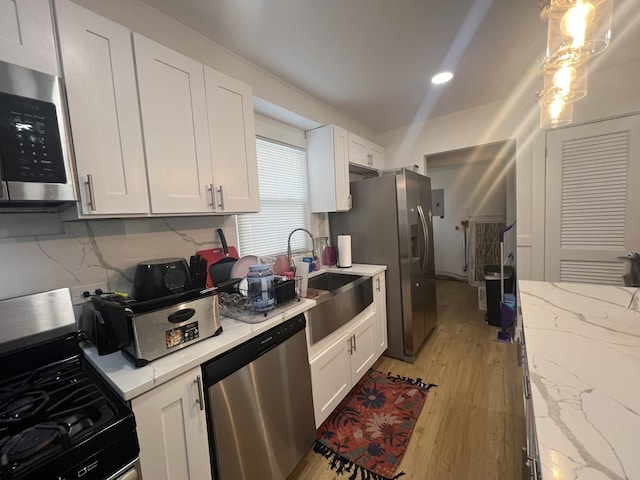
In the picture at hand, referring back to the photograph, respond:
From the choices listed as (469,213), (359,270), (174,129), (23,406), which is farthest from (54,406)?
(469,213)

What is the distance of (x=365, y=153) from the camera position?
115 inches

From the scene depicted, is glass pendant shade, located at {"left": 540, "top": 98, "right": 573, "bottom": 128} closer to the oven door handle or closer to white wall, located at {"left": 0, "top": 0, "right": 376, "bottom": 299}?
white wall, located at {"left": 0, "top": 0, "right": 376, "bottom": 299}

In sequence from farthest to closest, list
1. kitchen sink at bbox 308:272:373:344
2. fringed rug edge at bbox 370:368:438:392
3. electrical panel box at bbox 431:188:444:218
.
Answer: electrical panel box at bbox 431:188:444:218, fringed rug edge at bbox 370:368:438:392, kitchen sink at bbox 308:272:373:344

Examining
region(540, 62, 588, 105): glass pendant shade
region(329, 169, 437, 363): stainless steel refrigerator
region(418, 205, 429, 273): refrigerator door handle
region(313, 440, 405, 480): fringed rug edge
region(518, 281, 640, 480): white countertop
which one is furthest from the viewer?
region(418, 205, 429, 273): refrigerator door handle

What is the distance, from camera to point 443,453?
1.51 metres

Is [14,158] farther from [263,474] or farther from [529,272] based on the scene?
[529,272]

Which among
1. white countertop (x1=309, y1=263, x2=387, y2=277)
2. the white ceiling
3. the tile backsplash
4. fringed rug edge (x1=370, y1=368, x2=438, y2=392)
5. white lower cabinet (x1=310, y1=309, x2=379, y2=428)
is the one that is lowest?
fringed rug edge (x1=370, y1=368, x2=438, y2=392)

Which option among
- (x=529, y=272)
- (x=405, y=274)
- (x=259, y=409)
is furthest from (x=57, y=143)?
(x=529, y=272)

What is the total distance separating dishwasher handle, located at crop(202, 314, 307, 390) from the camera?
102 centimetres

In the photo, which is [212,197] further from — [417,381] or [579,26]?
[417,381]

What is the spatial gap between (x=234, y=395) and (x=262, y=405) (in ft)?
0.60

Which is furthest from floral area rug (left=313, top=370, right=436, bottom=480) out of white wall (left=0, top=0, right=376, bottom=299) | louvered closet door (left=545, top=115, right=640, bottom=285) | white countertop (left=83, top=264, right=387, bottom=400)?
louvered closet door (left=545, top=115, right=640, bottom=285)

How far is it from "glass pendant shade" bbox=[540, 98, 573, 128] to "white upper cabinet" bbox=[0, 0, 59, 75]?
84.3 inches

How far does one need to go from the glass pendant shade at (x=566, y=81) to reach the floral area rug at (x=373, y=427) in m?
2.06
